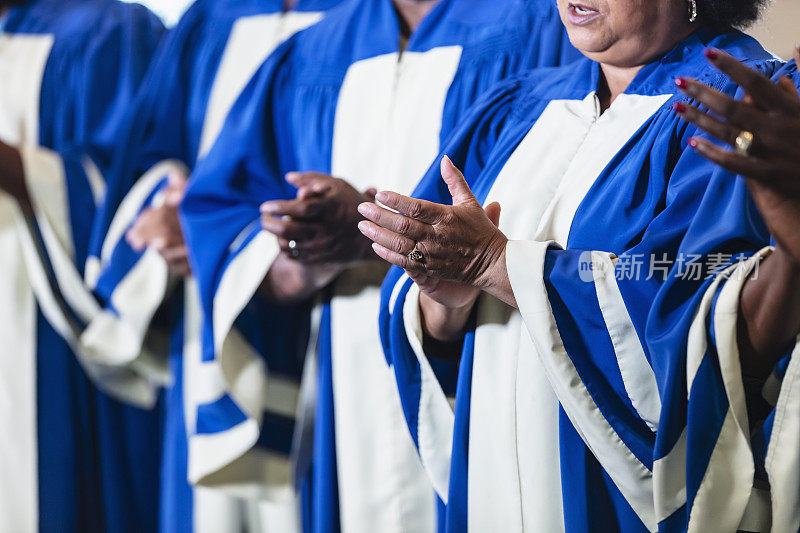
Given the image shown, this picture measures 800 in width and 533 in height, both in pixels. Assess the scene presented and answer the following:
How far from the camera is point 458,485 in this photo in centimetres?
116

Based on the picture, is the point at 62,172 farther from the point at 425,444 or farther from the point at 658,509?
the point at 658,509

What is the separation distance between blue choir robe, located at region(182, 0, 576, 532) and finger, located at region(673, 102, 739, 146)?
555mm

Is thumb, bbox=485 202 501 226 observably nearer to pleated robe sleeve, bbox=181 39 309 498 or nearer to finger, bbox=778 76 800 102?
finger, bbox=778 76 800 102

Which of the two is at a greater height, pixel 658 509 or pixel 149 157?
pixel 149 157

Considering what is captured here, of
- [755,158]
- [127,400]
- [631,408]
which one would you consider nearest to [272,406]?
[127,400]

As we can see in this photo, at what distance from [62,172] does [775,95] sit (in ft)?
5.15

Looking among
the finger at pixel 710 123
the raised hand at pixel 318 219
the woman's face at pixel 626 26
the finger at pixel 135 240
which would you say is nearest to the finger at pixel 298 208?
the raised hand at pixel 318 219

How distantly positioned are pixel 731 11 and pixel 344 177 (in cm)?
70

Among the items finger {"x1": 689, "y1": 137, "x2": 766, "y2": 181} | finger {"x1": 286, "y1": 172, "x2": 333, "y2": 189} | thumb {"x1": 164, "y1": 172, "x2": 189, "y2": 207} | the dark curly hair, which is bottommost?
finger {"x1": 689, "y1": 137, "x2": 766, "y2": 181}

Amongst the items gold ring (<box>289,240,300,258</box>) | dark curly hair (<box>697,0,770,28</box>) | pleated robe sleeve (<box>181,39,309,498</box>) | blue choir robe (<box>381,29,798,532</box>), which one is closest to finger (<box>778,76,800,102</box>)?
blue choir robe (<box>381,29,798,532</box>)

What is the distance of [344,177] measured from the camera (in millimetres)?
1509

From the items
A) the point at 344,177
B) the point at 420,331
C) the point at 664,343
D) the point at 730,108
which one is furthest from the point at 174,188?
the point at 730,108

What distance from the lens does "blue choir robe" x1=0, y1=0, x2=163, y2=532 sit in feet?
6.32

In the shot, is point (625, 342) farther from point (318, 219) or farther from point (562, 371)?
point (318, 219)
